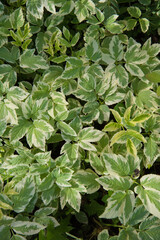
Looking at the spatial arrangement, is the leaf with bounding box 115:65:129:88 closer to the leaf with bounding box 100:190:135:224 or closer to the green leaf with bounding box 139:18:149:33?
the green leaf with bounding box 139:18:149:33

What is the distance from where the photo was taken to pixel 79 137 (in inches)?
66.4

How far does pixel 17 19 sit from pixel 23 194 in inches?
49.0

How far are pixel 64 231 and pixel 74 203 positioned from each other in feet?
0.84

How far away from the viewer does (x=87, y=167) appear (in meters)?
1.92

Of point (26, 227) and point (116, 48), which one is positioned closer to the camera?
point (26, 227)

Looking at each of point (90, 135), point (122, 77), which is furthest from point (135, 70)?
point (90, 135)

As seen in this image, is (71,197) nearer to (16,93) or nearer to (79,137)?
(79,137)

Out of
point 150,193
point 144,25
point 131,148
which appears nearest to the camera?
point 150,193

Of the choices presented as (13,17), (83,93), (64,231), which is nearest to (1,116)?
(83,93)

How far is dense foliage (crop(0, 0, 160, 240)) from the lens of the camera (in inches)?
59.0

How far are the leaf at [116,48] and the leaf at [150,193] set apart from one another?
0.88 meters

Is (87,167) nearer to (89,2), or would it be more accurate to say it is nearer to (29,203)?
(29,203)

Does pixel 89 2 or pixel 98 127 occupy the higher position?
pixel 89 2

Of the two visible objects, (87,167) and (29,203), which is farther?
(87,167)
